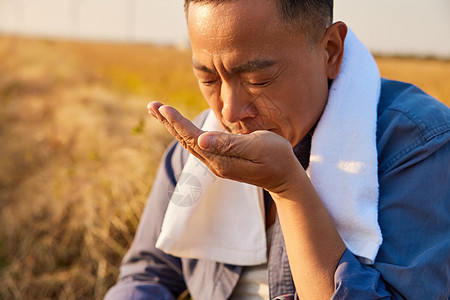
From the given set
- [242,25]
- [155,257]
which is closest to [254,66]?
[242,25]

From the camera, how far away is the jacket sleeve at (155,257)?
6.25 ft

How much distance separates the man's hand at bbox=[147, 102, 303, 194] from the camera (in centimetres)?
110

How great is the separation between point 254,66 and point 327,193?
449mm

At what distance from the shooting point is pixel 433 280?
1.31 metres

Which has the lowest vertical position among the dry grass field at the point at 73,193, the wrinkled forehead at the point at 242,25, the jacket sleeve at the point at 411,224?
the dry grass field at the point at 73,193

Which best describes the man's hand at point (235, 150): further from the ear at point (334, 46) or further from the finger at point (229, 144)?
the ear at point (334, 46)

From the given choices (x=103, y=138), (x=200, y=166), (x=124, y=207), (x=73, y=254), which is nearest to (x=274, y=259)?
(x=200, y=166)

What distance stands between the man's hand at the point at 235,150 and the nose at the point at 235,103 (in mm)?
234

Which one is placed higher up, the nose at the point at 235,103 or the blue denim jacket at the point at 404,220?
the nose at the point at 235,103

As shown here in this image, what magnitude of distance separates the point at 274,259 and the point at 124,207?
208 centimetres

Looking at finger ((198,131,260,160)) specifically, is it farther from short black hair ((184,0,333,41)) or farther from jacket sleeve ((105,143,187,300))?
jacket sleeve ((105,143,187,300))

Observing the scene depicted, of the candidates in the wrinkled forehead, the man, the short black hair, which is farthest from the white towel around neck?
the wrinkled forehead

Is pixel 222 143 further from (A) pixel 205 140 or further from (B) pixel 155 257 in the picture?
(B) pixel 155 257

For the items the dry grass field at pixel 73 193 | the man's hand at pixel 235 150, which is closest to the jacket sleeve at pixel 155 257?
the man's hand at pixel 235 150
